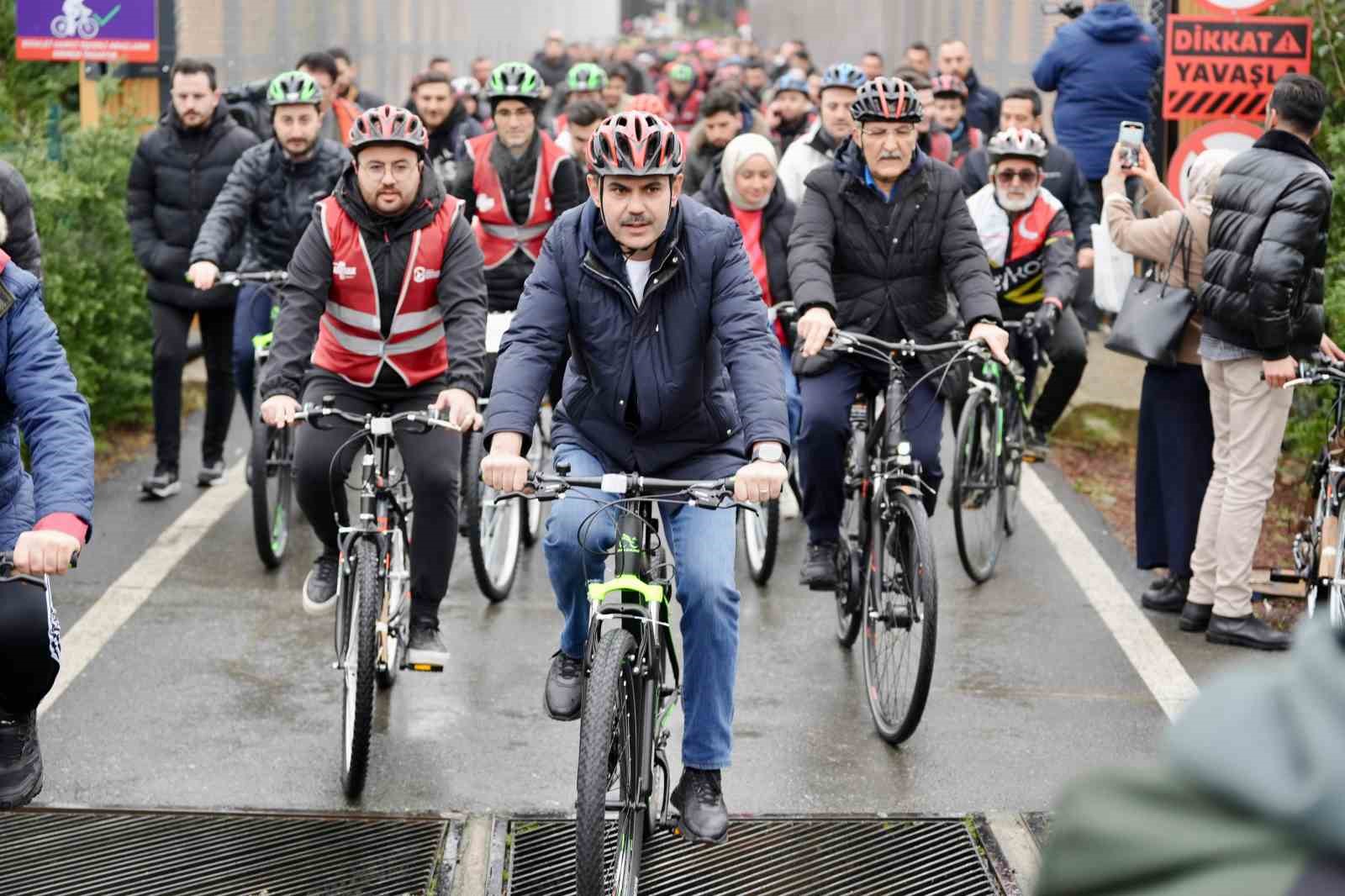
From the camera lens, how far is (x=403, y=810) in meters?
5.71

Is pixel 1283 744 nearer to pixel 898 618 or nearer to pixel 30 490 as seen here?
pixel 30 490

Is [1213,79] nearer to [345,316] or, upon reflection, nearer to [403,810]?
[345,316]

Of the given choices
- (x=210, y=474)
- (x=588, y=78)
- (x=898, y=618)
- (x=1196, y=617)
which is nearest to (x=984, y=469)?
(x=1196, y=617)

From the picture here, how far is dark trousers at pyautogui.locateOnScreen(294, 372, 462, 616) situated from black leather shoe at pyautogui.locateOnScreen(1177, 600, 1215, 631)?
3043 millimetres

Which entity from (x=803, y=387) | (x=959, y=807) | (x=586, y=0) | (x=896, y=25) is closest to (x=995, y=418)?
(x=803, y=387)

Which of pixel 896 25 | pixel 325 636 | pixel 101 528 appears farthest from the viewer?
pixel 896 25

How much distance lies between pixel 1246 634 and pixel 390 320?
3.47 m

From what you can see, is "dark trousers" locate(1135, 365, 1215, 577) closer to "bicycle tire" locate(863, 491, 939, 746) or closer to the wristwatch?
"bicycle tire" locate(863, 491, 939, 746)

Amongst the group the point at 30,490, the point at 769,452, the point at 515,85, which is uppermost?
the point at 515,85

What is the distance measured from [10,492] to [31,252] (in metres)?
2.09

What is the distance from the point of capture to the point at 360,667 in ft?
18.7

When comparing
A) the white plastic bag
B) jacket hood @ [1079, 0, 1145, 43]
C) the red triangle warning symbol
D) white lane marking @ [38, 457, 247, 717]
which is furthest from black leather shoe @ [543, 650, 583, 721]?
jacket hood @ [1079, 0, 1145, 43]

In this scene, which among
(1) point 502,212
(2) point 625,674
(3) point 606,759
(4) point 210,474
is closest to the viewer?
(3) point 606,759

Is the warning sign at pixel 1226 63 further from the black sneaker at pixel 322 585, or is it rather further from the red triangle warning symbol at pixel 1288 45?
the black sneaker at pixel 322 585
